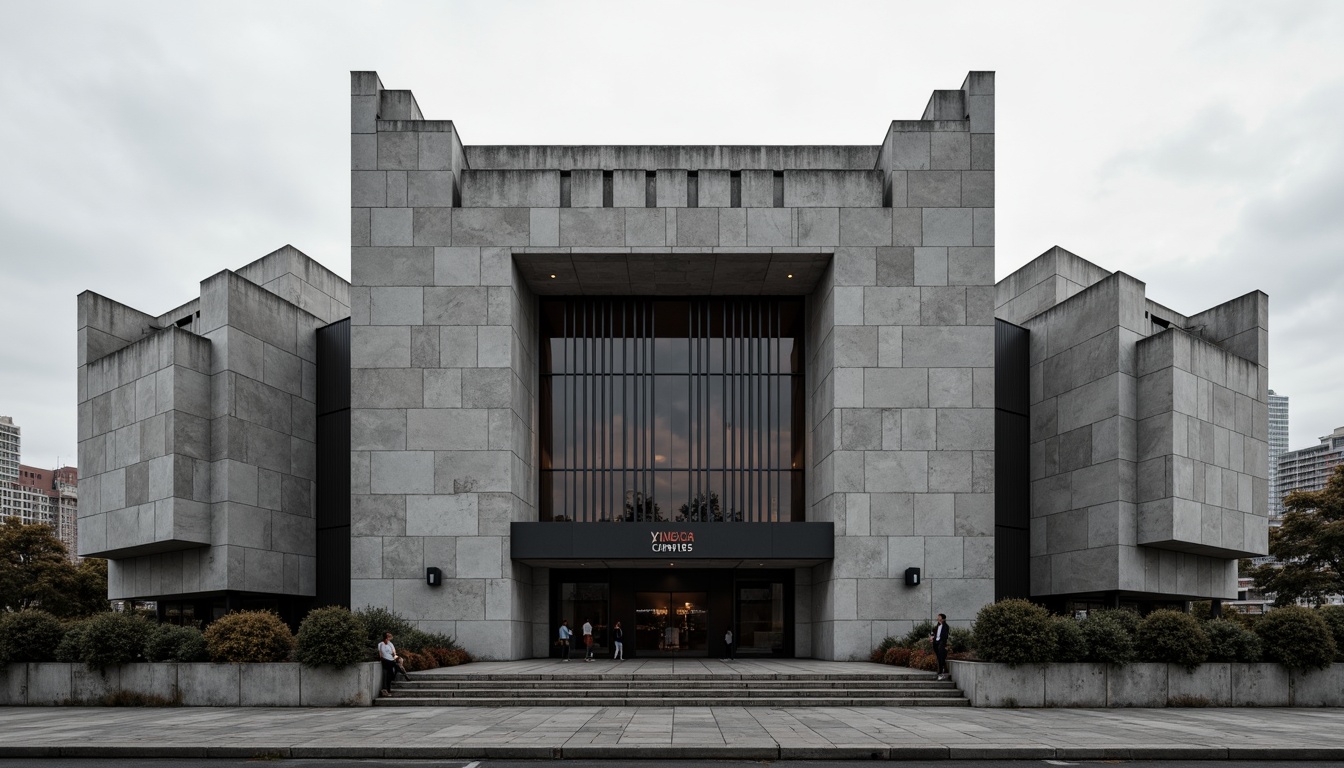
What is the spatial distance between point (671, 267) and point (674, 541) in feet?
30.1

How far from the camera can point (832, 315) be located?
100.0ft

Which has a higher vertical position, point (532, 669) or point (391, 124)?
point (391, 124)

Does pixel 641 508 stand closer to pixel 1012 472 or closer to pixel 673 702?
pixel 673 702

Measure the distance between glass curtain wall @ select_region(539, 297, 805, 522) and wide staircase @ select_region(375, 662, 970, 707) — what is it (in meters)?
9.49

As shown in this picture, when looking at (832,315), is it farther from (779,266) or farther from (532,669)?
(532,669)

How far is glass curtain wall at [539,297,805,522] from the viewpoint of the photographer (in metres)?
33.2

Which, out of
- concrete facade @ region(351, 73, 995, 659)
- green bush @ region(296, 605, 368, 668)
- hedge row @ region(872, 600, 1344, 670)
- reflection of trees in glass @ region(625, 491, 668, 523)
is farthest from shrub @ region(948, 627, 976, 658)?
green bush @ region(296, 605, 368, 668)

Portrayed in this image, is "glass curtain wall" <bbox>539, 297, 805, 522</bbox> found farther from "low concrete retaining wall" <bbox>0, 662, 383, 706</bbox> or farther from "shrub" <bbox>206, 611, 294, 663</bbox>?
"low concrete retaining wall" <bbox>0, 662, 383, 706</bbox>

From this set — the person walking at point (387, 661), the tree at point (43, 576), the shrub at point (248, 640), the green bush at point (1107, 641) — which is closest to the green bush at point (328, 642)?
the person walking at point (387, 661)

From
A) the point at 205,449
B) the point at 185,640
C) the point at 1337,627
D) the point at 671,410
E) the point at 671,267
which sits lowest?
the point at 185,640

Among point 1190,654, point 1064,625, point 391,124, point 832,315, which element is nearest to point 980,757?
point 1064,625

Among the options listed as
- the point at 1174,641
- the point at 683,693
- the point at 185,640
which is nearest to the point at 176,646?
the point at 185,640

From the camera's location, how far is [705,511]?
33.0 meters

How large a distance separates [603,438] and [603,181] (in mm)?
9106
